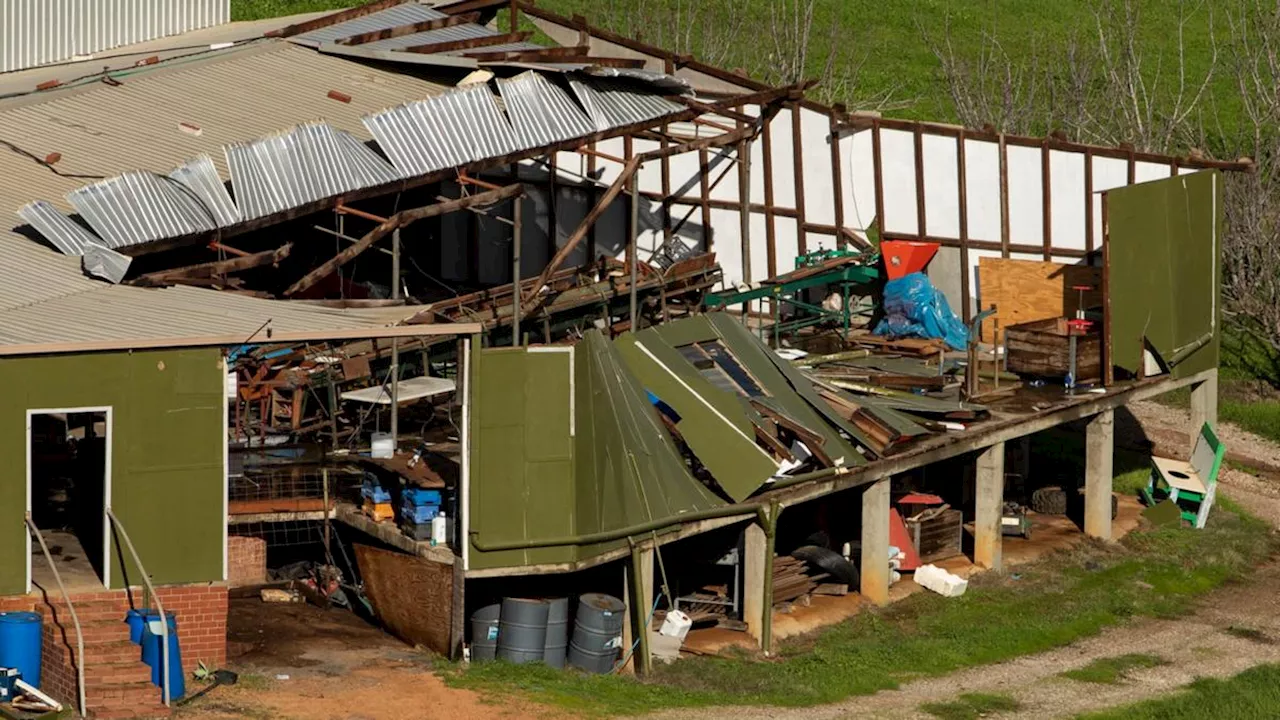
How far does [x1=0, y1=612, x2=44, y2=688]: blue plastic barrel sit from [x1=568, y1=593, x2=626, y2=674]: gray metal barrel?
682 centimetres

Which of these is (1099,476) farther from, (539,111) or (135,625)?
(135,625)

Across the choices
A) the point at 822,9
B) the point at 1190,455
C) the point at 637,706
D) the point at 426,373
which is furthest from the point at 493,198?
the point at 822,9

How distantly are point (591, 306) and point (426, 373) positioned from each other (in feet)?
14.8

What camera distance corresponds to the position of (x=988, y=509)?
3197cm

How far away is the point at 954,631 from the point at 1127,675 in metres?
2.56

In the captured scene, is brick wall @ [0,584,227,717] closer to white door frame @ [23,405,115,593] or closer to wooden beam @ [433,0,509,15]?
white door frame @ [23,405,115,593]

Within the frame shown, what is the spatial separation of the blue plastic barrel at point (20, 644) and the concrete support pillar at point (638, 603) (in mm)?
7568

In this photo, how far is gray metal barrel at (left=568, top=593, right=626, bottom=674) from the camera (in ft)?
81.7

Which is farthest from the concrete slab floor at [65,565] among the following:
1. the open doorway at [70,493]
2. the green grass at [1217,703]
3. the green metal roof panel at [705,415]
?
the green grass at [1217,703]

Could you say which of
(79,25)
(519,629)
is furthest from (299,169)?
(79,25)

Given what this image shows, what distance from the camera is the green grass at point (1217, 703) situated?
998 inches

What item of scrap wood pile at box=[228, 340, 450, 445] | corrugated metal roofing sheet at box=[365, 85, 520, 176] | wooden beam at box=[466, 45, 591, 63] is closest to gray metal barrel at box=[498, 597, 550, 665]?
scrap wood pile at box=[228, 340, 450, 445]

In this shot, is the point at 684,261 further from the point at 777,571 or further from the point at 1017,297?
the point at 777,571

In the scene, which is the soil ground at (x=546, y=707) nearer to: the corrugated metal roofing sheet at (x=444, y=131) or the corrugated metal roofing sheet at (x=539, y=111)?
the corrugated metal roofing sheet at (x=444, y=131)
